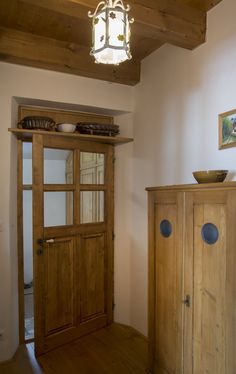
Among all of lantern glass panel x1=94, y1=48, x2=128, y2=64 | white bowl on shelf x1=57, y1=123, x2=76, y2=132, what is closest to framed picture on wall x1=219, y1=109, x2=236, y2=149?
lantern glass panel x1=94, y1=48, x2=128, y2=64

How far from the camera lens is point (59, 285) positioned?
2682mm

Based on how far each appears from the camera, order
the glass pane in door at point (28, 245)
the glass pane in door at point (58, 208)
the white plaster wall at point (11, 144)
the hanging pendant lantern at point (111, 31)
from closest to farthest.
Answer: the hanging pendant lantern at point (111, 31)
the white plaster wall at point (11, 144)
the glass pane in door at point (58, 208)
the glass pane in door at point (28, 245)

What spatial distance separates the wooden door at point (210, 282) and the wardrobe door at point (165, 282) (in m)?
0.08

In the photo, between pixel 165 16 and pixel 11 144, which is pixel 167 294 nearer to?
pixel 11 144

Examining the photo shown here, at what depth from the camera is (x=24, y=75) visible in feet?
8.21

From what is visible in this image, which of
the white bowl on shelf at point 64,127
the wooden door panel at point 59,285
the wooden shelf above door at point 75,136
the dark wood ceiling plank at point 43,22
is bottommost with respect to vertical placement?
the wooden door panel at point 59,285

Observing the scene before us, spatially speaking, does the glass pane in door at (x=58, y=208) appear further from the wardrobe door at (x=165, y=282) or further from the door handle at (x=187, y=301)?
the door handle at (x=187, y=301)

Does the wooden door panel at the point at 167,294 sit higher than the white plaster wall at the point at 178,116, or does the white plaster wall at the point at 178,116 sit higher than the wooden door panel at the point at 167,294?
the white plaster wall at the point at 178,116

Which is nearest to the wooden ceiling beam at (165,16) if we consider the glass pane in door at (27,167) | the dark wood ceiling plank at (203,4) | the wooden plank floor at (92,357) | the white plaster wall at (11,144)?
the dark wood ceiling plank at (203,4)

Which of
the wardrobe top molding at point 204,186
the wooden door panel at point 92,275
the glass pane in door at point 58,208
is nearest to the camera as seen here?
the wardrobe top molding at point 204,186

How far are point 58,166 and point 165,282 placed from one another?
1505 millimetres

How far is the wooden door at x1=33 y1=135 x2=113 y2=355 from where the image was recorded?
2.54 metres

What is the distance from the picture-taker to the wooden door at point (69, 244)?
2.54 meters

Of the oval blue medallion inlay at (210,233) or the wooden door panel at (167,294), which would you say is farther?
the wooden door panel at (167,294)
